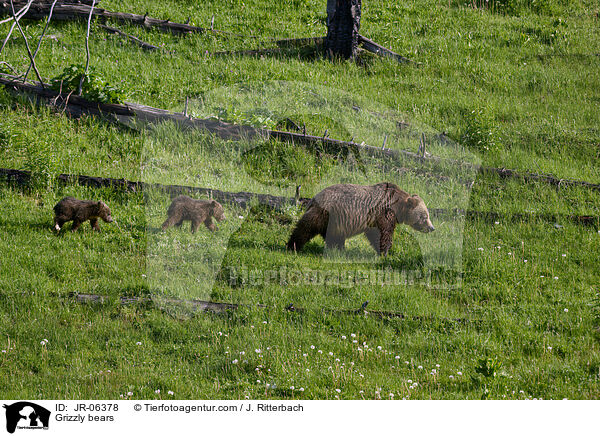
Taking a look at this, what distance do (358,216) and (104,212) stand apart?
3.61 meters

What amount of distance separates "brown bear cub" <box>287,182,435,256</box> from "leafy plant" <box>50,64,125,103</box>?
211 inches

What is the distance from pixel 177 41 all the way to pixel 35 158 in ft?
27.1

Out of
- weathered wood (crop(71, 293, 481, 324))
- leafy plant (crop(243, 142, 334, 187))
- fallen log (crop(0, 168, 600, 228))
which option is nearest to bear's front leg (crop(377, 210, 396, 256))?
fallen log (crop(0, 168, 600, 228))

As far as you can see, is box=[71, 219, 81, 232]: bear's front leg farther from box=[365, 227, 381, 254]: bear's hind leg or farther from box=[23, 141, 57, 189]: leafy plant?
box=[365, 227, 381, 254]: bear's hind leg

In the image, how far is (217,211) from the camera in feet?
28.5

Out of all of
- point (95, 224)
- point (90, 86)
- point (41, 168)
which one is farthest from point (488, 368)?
point (90, 86)

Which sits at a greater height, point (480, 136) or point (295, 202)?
point (480, 136)

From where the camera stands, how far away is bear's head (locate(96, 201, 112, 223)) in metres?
8.59

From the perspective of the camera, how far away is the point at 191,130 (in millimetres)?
10383

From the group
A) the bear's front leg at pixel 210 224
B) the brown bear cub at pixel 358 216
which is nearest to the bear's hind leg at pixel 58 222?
the bear's front leg at pixel 210 224

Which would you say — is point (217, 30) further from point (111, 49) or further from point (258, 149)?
point (258, 149)

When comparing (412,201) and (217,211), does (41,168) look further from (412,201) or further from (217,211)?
(412,201)
